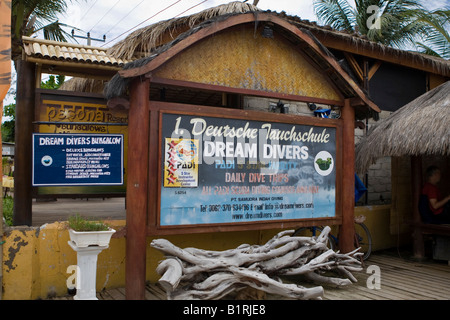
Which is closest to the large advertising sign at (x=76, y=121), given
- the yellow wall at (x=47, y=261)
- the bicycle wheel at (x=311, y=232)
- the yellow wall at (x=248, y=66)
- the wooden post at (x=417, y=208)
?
the yellow wall at (x=47, y=261)

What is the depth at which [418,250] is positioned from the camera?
811 centimetres

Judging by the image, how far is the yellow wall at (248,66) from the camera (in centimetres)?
539

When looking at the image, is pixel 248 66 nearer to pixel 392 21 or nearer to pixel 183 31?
pixel 183 31

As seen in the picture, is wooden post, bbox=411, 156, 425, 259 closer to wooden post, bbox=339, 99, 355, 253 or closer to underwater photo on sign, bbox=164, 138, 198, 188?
wooden post, bbox=339, 99, 355, 253

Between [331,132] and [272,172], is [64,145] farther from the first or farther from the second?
[331,132]

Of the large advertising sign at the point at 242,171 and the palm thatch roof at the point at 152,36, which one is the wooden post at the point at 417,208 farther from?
the palm thatch roof at the point at 152,36

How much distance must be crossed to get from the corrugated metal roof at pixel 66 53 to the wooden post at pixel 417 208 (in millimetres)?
6087

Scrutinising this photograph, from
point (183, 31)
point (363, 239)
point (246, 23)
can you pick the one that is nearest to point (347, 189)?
point (363, 239)

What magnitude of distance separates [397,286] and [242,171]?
121 inches

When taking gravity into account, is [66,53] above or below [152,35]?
below

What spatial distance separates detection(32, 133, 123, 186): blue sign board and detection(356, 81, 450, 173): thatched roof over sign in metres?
4.84

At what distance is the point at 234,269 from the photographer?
4707 millimetres

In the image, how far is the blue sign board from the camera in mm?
5305

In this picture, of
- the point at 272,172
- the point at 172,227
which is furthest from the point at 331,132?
the point at 172,227
